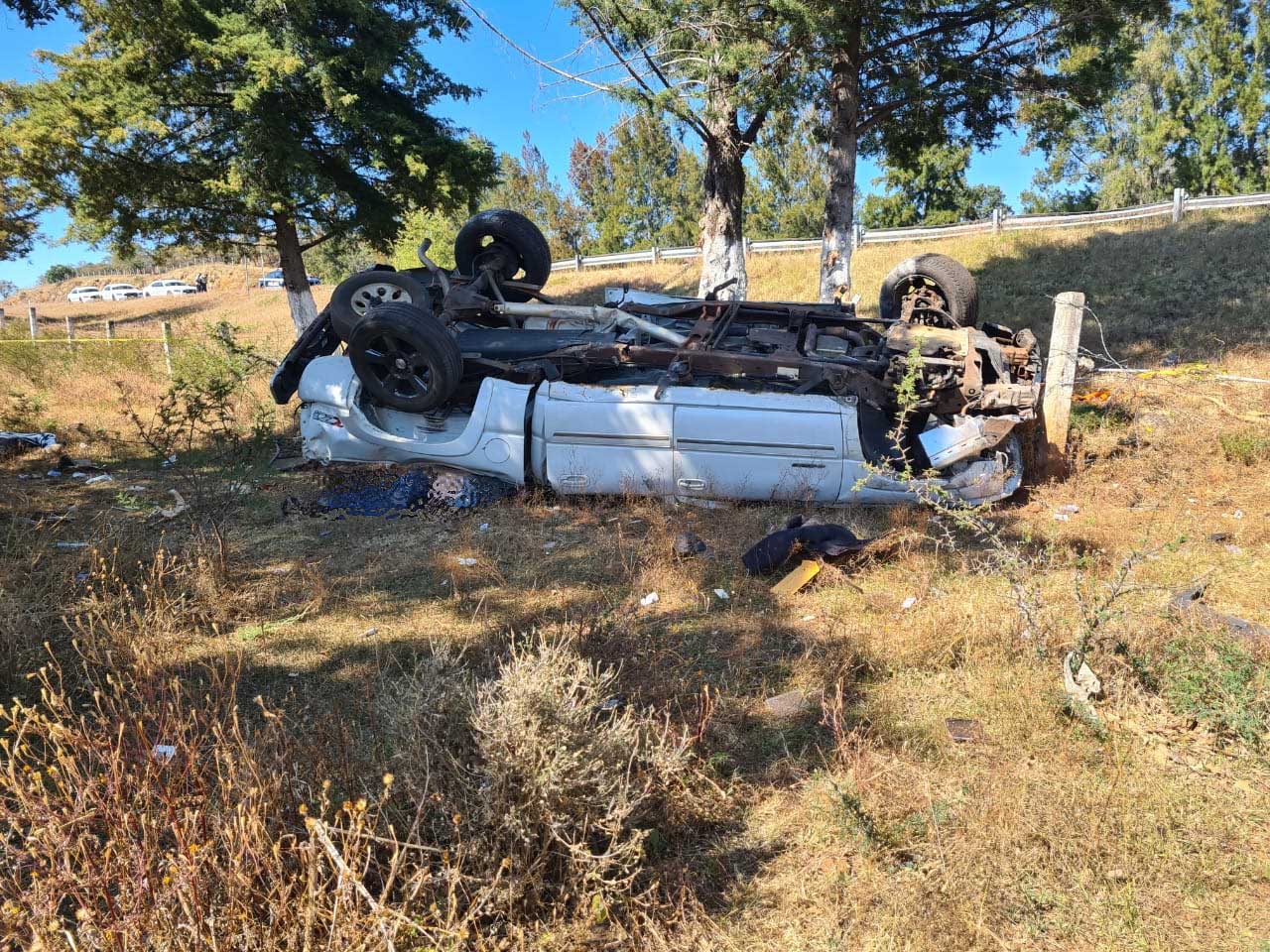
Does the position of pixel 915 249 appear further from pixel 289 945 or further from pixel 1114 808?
pixel 289 945

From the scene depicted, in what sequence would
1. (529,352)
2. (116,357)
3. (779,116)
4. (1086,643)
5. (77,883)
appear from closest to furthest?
(77,883)
(1086,643)
(529,352)
(779,116)
(116,357)

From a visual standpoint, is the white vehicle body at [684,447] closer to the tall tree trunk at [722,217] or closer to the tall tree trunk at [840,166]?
the tall tree trunk at [840,166]

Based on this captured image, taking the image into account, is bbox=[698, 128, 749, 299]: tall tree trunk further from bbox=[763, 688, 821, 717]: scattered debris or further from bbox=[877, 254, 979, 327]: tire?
bbox=[763, 688, 821, 717]: scattered debris

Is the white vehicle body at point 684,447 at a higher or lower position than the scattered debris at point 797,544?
higher

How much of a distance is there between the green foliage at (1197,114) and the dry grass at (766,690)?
109 feet

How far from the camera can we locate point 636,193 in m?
38.2

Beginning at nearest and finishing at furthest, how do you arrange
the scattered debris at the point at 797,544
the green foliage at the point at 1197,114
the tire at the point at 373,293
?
the scattered debris at the point at 797,544, the tire at the point at 373,293, the green foliage at the point at 1197,114

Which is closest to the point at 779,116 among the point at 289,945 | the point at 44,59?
the point at 289,945

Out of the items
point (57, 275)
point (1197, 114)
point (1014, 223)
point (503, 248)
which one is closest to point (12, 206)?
point (503, 248)

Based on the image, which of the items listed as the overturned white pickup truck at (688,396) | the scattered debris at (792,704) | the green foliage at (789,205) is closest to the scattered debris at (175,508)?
the overturned white pickup truck at (688,396)

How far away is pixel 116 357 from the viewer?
42.4ft

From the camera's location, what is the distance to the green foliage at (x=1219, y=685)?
285cm

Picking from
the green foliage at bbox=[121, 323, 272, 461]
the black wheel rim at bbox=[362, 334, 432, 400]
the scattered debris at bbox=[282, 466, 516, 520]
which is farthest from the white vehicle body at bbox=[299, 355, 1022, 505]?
the green foliage at bbox=[121, 323, 272, 461]

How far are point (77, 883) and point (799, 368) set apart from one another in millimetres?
5109
